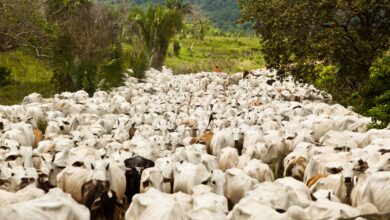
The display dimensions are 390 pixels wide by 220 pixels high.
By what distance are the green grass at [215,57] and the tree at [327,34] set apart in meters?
13.1

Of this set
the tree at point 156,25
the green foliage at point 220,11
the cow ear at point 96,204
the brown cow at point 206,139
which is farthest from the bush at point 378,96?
the green foliage at point 220,11

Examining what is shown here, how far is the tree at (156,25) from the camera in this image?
33562 millimetres

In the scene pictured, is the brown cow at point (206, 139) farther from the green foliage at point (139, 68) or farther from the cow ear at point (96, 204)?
the green foliage at point (139, 68)

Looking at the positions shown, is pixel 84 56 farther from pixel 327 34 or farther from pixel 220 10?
pixel 220 10

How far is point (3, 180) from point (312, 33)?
13606 millimetres

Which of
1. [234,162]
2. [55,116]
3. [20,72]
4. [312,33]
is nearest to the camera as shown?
[234,162]

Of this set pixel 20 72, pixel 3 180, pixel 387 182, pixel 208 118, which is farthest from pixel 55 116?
pixel 20 72

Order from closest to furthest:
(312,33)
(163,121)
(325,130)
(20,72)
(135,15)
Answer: (325,130) < (163,121) < (312,33) < (20,72) < (135,15)

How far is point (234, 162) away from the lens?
10875 millimetres

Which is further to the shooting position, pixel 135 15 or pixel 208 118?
pixel 135 15

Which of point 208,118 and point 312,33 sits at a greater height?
point 312,33

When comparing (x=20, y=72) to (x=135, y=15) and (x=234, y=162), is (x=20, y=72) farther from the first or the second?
(x=234, y=162)

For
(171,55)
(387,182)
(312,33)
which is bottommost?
(171,55)

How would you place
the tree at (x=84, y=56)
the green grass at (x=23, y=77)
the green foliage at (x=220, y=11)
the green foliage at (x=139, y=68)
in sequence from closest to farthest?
the tree at (x=84, y=56)
the green grass at (x=23, y=77)
the green foliage at (x=139, y=68)
the green foliage at (x=220, y=11)
